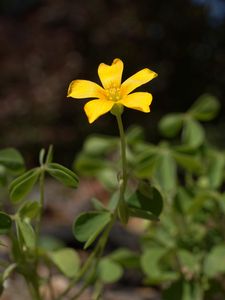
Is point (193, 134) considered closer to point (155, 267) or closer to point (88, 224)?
point (155, 267)

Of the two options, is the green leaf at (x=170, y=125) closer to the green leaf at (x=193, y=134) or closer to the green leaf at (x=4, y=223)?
the green leaf at (x=193, y=134)

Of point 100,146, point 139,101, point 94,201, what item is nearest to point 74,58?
point 100,146

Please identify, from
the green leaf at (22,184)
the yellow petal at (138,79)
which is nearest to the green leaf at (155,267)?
the green leaf at (22,184)

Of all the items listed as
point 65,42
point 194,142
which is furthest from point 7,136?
point 194,142

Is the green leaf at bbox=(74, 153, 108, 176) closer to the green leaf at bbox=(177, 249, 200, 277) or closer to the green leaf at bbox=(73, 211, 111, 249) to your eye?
the green leaf at bbox=(177, 249, 200, 277)

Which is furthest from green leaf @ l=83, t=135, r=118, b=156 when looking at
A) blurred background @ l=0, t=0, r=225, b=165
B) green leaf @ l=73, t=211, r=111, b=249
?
blurred background @ l=0, t=0, r=225, b=165

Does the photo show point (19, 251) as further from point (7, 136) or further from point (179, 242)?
point (7, 136)
